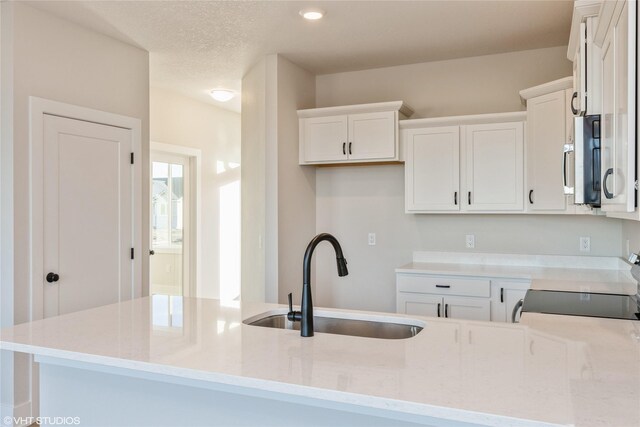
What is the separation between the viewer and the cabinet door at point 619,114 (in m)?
1.34

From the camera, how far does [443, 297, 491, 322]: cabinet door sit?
139 inches

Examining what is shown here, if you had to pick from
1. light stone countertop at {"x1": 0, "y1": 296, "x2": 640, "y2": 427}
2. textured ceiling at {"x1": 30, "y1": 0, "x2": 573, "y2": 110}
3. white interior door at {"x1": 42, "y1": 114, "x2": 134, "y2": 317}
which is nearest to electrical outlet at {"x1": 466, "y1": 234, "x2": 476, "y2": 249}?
textured ceiling at {"x1": 30, "y1": 0, "x2": 573, "y2": 110}

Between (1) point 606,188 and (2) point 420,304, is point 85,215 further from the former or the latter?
(1) point 606,188

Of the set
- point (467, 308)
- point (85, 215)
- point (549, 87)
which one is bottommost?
point (467, 308)

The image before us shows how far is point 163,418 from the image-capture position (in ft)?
5.34

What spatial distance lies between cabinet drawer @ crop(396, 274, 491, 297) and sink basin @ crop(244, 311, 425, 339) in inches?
69.9

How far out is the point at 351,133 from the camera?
13.6 ft

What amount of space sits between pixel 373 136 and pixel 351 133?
0.20 m

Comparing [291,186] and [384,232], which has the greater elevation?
[291,186]

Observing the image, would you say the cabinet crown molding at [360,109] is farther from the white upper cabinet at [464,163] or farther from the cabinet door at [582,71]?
the cabinet door at [582,71]

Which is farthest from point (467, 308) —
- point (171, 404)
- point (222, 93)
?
point (222, 93)

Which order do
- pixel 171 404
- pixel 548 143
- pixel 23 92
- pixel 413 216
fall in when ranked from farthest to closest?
pixel 413 216 < pixel 548 143 < pixel 23 92 < pixel 171 404

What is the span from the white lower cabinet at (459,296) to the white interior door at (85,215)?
217 cm

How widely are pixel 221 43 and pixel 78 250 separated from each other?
6.04ft
